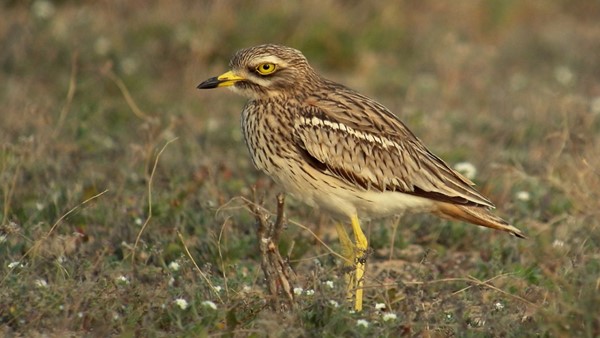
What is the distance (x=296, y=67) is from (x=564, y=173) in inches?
90.1

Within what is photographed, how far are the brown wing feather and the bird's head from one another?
0.16m

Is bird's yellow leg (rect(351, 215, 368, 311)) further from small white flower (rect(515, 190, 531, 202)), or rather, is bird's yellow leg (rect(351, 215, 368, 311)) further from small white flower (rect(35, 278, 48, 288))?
small white flower (rect(515, 190, 531, 202))

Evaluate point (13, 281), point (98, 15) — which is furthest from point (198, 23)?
point (13, 281)

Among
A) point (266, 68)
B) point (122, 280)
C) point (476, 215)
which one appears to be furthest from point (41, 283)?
point (476, 215)

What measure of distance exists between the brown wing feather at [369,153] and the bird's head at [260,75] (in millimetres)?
162

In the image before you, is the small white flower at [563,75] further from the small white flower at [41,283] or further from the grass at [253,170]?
the small white flower at [41,283]

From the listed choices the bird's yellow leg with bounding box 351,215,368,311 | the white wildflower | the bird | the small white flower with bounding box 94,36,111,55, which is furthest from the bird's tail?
the white wildflower

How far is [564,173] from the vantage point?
7.29 metres

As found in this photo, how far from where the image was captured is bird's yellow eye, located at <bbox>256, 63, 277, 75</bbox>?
584 cm

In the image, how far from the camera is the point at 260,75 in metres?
5.84

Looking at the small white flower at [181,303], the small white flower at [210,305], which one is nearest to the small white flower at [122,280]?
the small white flower at [181,303]

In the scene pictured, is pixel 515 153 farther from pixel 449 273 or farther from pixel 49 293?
pixel 49 293

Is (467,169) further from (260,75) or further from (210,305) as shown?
(210,305)

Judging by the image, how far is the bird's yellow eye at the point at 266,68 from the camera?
584cm
